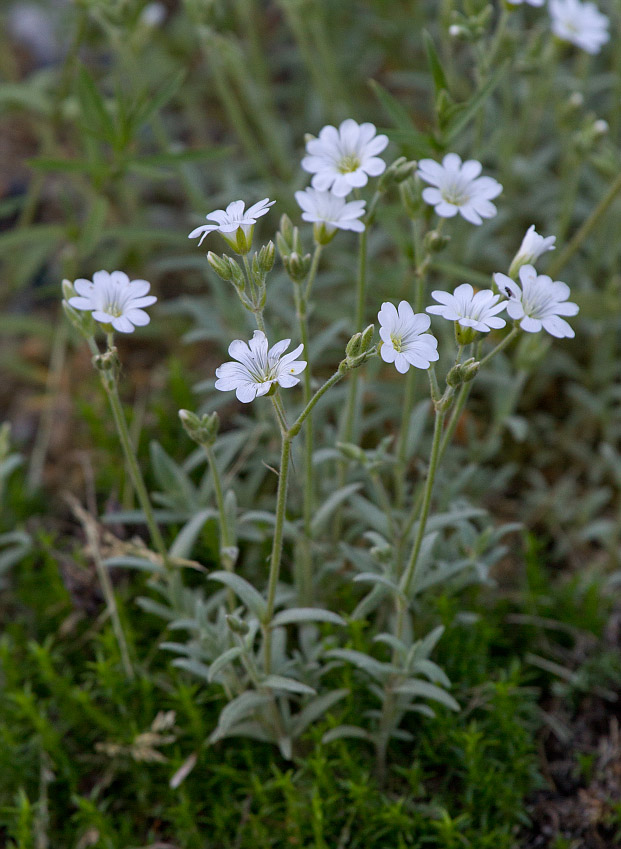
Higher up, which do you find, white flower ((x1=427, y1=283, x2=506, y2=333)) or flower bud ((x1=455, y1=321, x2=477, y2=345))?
white flower ((x1=427, y1=283, x2=506, y2=333))

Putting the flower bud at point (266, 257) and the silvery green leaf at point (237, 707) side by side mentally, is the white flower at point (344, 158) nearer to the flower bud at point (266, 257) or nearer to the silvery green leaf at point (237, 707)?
the flower bud at point (266, 257)

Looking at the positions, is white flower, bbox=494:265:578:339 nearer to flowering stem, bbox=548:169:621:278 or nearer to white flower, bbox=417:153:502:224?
white flower, bbox=417:153:502:224

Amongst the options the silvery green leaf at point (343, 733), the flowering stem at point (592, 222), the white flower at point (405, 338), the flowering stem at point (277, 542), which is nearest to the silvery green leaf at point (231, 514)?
the flowering stem at point (277, 542)

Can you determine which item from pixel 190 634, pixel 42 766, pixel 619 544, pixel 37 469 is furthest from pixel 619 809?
pixel 37 469

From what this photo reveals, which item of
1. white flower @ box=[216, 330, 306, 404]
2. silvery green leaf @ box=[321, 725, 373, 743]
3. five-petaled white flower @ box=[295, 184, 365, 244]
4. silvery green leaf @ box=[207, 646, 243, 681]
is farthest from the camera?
silvery green leaf @ box=[321, 725, 373, 743]

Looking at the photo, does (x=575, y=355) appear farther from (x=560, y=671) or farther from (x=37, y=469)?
(x=37, y=469)

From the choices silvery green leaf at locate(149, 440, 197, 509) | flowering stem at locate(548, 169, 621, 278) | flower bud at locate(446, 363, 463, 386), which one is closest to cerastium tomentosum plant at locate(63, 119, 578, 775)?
flower bud at locate(446, 363, 463, 386)
